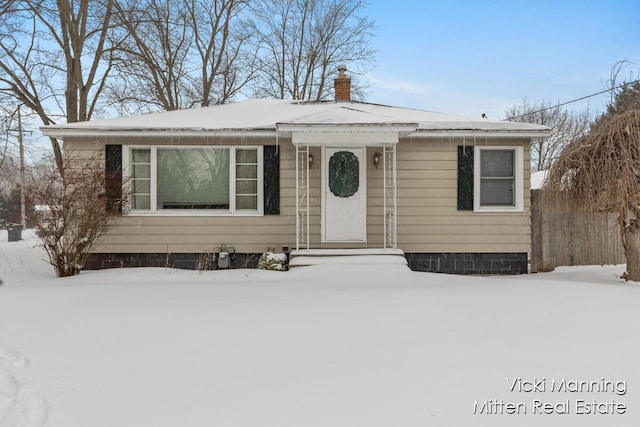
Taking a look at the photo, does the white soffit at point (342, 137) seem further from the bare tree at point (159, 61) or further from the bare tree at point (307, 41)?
the bare tree at point (307, 41)

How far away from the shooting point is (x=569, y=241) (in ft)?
30.9

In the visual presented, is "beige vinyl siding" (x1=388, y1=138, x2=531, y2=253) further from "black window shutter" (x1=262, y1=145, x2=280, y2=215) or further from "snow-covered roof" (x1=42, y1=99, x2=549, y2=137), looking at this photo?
"black window shutter" (x1=262, y1=145, x2=280, y2=215)

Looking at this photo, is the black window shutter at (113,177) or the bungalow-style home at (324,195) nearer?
the black window shutter at (113,177)

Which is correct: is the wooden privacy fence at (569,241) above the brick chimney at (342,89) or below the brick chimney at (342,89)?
below

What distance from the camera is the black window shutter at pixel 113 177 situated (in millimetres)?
8320

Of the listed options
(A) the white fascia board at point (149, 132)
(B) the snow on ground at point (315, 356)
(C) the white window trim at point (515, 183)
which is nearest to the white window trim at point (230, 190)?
(A) the white fascia board at point (149, 132)

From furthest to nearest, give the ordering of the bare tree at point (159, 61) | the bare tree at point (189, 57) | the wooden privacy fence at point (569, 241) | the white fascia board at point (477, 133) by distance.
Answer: the bare tree at point (189, 57), the bare tree at point (159, 61), the wooden privacy fence at point (569, 241), the white fascia board at point (477, 133)

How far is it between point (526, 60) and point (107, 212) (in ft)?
78.3

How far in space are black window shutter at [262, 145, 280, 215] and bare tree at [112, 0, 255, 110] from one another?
11.3 m

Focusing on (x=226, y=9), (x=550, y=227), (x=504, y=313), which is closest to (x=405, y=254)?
(x=550, y=227)

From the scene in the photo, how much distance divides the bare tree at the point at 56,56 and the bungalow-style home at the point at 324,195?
302 inches

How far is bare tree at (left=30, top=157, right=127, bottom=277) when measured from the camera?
24.6ft

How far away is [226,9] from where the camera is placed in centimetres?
1955

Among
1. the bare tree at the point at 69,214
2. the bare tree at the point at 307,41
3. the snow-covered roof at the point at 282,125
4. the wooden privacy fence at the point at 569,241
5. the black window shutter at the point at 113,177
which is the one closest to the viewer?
the bare tree at the point at 69,214
